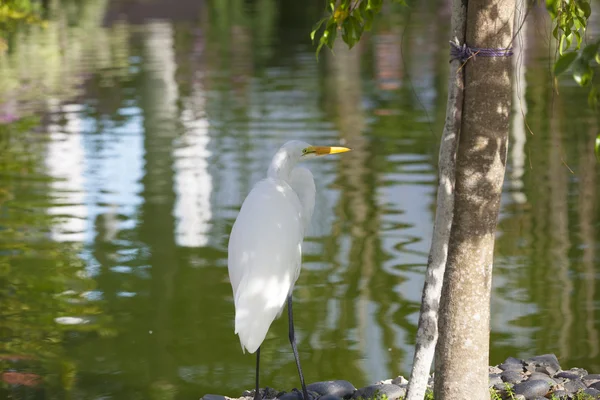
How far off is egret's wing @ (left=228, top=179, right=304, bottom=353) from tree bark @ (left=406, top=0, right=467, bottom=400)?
608 mm

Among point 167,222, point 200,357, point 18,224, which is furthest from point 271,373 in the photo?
point 18,224

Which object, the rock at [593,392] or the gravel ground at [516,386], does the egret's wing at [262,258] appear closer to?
the gravel ground at [516,386]

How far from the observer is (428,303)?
10.6 feet

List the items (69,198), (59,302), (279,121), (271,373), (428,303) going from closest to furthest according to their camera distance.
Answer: (428,303), (271,373), (59,302), (69,198), (279,121)

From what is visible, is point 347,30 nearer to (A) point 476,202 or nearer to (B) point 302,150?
(B) point 302,150

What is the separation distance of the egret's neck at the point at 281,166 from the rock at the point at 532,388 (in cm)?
130

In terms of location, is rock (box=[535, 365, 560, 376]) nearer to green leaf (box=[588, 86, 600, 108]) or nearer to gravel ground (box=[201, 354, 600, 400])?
gravel ground (box=[201, 354, 600, 400])

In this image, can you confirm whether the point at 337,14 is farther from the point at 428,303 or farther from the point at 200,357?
the point at 200,357

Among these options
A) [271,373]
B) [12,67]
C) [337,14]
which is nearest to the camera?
[337,14]

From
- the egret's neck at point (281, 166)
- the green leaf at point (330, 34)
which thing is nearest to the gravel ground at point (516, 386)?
the egret's neck at point (281, 166)

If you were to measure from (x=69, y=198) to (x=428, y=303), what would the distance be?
5.62m

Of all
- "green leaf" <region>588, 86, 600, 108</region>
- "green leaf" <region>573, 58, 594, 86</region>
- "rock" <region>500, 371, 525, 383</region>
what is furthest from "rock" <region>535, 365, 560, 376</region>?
"green leaf" <region>573, 58, 594, 86</region>

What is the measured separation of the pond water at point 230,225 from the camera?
4848 mm

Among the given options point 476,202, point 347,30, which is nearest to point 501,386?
point 476,202
